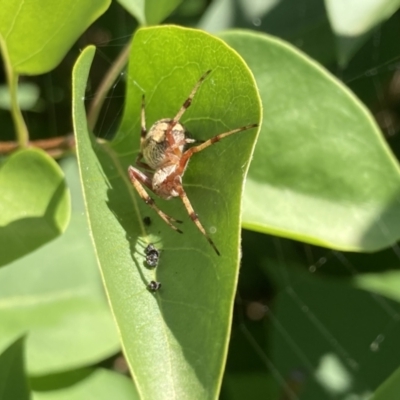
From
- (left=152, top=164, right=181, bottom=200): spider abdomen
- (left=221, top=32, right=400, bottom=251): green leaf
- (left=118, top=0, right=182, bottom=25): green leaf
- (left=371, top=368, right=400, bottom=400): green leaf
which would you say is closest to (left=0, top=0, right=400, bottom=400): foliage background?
(left=118, top=0, right=182, bottom=25): green leaf

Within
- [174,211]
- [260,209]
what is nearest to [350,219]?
[260,209]

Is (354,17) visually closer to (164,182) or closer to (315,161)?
(315,161)

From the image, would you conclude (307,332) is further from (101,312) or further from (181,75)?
(181,75)

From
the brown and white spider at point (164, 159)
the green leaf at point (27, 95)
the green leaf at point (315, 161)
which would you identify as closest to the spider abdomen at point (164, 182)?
the brown and white spider at point (164, 159)

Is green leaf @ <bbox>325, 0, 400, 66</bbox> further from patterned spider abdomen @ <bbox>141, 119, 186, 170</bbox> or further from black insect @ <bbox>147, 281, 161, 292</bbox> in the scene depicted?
black insect @ <bbox>147, 281, 161, 292</bbox>

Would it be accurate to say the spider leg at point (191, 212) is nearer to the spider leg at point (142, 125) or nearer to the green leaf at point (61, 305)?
the spider leg at point (142, 125)

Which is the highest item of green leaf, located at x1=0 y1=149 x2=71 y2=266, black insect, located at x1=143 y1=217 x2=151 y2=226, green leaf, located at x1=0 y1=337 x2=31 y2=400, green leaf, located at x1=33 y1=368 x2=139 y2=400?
black insect, located at x1=143 y1=217 x2=151 y2=226
